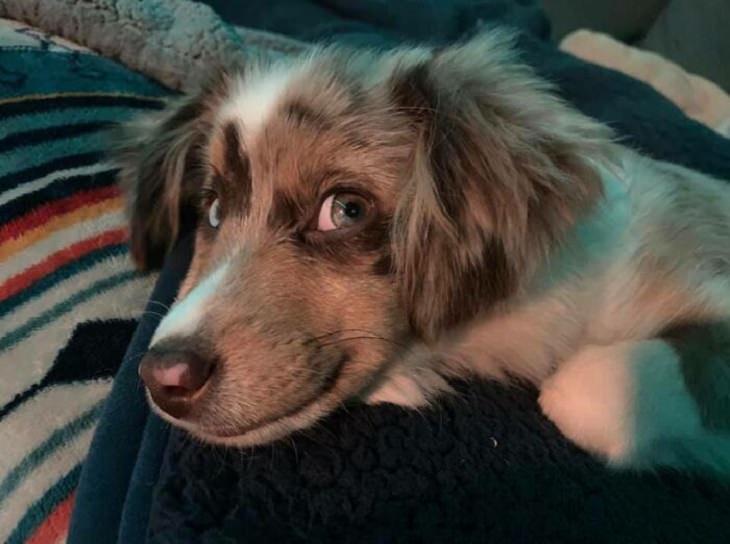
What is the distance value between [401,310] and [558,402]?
23cm

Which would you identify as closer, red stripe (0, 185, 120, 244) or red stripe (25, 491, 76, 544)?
red stripe (25, 491, 76, 544)

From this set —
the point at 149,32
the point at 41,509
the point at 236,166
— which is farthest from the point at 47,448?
the point at 149,32

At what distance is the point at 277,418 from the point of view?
92 cm

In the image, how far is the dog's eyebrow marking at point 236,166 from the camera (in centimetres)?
109

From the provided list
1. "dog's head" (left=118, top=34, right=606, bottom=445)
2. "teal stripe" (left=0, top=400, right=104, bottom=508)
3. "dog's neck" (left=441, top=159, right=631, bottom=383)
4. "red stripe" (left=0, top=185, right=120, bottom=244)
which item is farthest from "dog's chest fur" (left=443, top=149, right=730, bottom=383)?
"red stripe" (left=0, top=185, right=120, bottom=244)

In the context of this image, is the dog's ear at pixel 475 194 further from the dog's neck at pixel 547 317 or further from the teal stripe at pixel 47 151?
the teal stripe at pixel 47 151

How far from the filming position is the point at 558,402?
3.37 ft

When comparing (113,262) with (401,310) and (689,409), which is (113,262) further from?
(689,409)

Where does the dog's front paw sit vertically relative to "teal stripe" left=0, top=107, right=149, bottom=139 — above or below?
above

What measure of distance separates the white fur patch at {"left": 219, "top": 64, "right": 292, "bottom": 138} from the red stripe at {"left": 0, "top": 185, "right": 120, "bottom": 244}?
238mm

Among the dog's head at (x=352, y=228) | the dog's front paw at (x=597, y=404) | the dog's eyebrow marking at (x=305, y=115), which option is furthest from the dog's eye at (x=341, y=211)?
the dog's front paw at (x=597, y=404)

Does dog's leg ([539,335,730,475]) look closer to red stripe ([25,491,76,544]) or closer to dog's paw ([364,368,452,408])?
dog's paw ([364,368,452,408])

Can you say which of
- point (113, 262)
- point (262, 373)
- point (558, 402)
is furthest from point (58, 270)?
point (558, 402)

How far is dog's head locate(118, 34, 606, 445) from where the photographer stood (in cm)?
91
